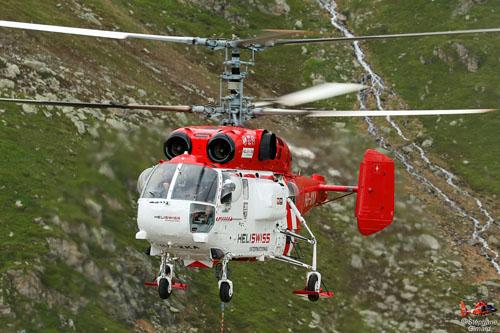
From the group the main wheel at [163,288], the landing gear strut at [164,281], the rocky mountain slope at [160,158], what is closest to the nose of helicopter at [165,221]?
the landing gear strut at [164,281]

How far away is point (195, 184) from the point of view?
25906mm

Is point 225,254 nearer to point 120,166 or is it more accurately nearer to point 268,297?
point 120,166

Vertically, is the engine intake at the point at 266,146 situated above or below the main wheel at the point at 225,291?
above

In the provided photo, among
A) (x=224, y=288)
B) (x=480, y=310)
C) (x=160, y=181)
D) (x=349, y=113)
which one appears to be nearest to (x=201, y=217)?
(x=160, y=181)

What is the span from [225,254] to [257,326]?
2081cm

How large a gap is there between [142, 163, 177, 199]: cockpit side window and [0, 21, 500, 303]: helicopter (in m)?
0.04

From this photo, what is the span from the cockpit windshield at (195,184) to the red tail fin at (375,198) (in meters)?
8.42

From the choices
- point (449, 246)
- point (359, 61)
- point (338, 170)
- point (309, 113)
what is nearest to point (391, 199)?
point (309, 113)

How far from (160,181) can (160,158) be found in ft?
59.3

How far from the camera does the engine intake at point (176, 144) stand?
28.4 meters

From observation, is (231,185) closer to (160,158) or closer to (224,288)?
(224,288)

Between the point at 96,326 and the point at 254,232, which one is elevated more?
the point at 254,232

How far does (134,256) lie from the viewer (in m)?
44.4

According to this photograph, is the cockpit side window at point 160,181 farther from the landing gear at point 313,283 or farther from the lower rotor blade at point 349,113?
the landing gear at point 313,283
